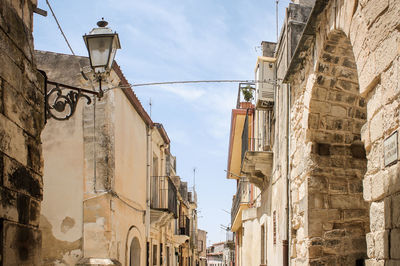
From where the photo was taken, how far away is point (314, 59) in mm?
5879

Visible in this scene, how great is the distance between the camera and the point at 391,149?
371cm

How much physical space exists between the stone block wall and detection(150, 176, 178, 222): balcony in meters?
10.7

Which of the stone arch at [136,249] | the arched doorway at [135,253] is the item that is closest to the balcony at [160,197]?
the stone arch at [136,249]

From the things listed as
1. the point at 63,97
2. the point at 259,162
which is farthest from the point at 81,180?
the point at 63,97

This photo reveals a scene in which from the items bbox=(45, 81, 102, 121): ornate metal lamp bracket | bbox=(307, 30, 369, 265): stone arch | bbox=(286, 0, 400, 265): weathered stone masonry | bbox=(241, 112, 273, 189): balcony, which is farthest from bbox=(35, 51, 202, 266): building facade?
bbox=(307, 30, 369, 265): stone arch

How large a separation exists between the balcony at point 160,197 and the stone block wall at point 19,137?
10.7 meters

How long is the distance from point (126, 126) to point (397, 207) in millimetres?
9520

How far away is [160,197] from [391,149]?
1302 centimetres

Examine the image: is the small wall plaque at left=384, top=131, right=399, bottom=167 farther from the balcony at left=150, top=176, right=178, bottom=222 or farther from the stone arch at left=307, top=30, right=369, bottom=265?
the balcony at left=150, top=176, right=178, bottom=222

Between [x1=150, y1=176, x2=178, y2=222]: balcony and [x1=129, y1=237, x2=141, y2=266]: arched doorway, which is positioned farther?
[x1=150, y1=176, x2=178, y2=222]: balcony

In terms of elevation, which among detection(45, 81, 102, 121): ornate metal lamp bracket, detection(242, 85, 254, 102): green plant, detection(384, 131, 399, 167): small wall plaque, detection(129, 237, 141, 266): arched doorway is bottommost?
detection(129, 237, 141, 266): arched doorway

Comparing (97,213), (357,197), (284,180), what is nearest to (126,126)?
(97,213)

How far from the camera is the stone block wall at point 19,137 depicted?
148 inches

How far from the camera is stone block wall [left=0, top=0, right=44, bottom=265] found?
377 cm
